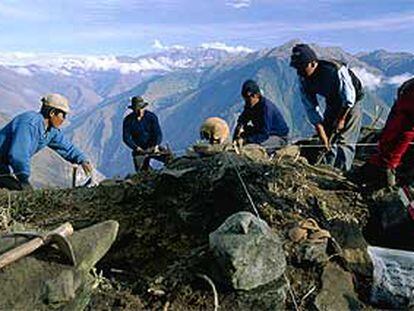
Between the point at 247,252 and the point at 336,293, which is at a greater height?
the point at 247,252

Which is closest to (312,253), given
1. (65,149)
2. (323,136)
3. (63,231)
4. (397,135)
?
(397,135)

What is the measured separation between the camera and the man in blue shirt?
39.5ft

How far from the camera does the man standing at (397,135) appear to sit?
802 cm

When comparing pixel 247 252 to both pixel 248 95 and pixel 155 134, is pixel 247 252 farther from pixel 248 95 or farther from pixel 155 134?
pixel 155 134

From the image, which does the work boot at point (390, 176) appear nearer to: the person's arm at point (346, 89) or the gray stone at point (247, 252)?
the gray stone at point (247, 252)

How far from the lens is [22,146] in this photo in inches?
476

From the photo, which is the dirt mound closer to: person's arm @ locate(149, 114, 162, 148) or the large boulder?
the large boulder

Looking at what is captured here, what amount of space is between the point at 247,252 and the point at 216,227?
186 cm

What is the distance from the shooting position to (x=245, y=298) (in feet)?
23.7

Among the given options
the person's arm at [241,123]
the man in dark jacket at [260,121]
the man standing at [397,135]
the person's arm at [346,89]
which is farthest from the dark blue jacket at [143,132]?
the man standing at [397,135]

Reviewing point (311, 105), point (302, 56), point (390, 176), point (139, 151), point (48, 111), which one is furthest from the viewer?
point (139, 151)

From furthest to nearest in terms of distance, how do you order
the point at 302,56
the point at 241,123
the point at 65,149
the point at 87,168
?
the point at 241,123 → the point at 87,168 → the point at 65,149 → the point at 302,56

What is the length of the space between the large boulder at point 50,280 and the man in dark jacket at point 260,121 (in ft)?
26.4

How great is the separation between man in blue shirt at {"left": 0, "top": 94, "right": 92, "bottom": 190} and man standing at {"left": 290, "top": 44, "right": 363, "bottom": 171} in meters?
4.58
